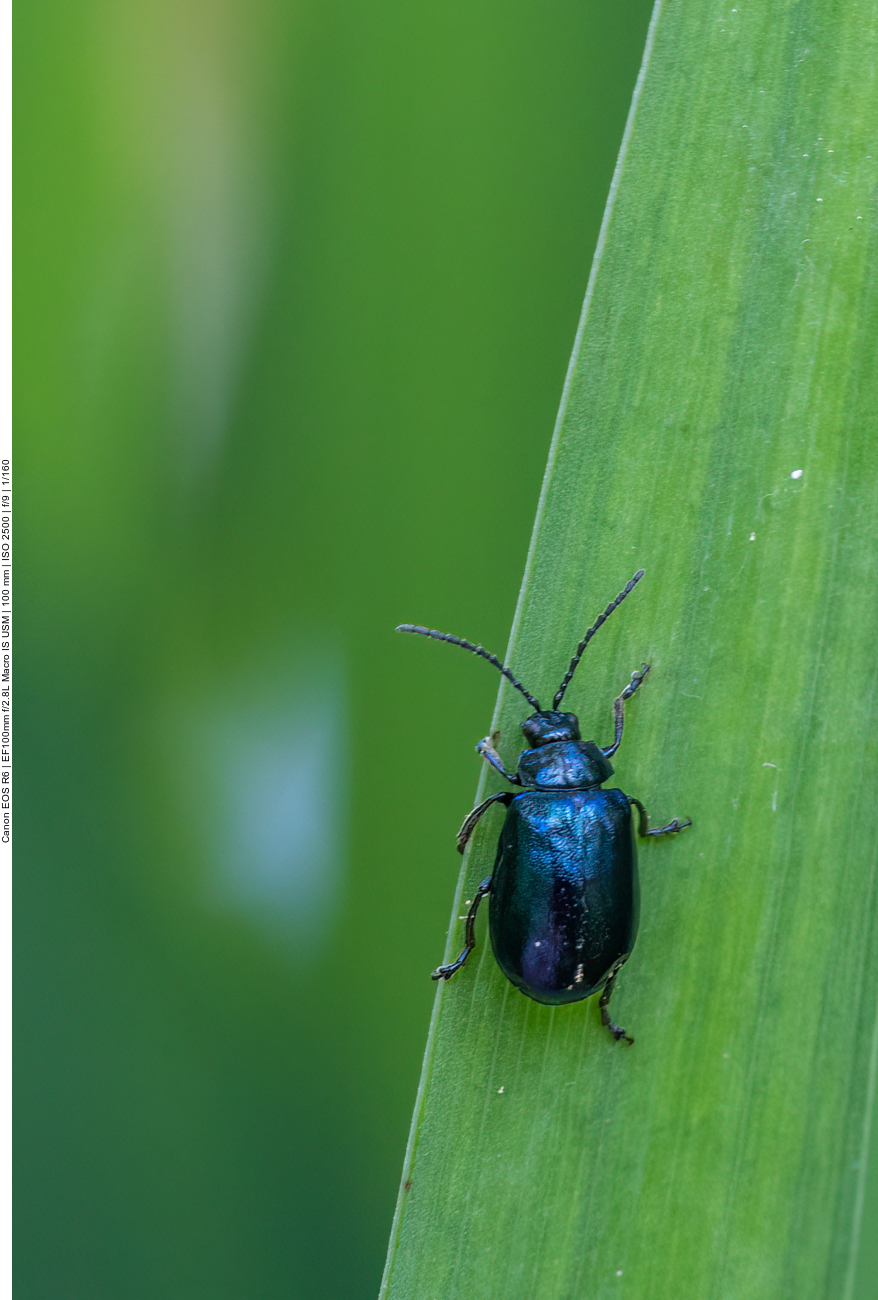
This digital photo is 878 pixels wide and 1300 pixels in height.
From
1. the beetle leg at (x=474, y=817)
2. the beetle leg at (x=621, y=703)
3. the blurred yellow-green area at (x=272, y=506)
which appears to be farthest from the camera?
the blurred yellow-green area at (x=272, y=506)

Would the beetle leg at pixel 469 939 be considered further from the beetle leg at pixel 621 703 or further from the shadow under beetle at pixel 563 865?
the beetle leg at pixel 621 703

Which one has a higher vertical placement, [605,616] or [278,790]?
[605,616]

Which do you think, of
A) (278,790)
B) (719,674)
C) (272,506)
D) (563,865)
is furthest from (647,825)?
(272,506)

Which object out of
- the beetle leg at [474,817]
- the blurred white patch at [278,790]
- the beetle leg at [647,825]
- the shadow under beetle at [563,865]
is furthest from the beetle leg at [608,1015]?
the blurred white patch at [278,790]

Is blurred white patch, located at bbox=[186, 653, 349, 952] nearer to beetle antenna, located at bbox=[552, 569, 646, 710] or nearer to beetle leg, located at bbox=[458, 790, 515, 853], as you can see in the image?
beetle leg, located at bbox=[458, 790, 515, 853]

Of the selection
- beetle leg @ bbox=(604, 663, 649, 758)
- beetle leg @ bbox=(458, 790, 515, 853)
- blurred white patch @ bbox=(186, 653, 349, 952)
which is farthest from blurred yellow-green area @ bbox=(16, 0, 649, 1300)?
beetle leg @ bbox=(604, 663, 649, 758)

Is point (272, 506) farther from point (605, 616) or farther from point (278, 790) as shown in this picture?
point (605, 616)
